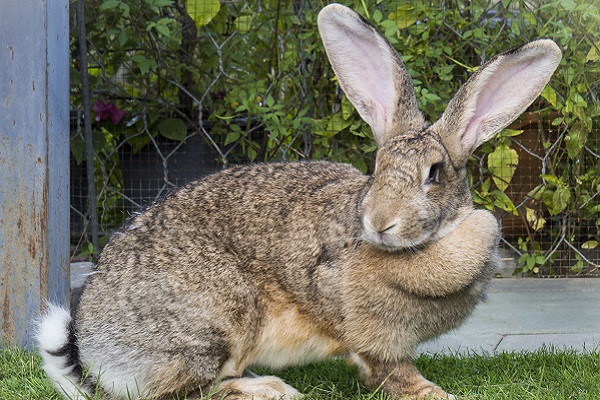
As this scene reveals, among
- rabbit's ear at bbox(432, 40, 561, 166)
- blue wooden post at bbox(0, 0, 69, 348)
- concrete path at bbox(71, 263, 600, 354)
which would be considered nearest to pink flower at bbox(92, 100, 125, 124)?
concrete path at bbox(71, 263, 600, 354)

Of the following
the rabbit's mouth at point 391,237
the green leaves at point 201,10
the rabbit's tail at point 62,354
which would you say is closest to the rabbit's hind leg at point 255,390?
the rabbit's tail at point 62,354

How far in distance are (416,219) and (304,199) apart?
581 mm

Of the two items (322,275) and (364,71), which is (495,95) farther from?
(322,275)

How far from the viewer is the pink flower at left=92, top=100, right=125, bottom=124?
5332 millimetres

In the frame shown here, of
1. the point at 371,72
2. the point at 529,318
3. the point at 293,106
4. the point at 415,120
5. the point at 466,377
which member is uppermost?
the point at 371,72

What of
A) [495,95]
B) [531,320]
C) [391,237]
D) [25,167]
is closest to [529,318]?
[531,320]

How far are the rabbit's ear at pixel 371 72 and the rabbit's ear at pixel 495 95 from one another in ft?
0.46

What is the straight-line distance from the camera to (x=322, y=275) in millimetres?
3041

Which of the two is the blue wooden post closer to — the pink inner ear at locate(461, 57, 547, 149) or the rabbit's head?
the rabbit's head

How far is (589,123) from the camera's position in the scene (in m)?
5.01

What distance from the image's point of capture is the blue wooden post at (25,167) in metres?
3.69

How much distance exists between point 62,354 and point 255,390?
2.01 ft

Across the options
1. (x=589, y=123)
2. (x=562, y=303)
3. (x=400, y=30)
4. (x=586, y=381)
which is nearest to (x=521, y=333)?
(x=562, y=303)

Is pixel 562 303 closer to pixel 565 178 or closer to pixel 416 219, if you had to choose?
pixel 565 178
